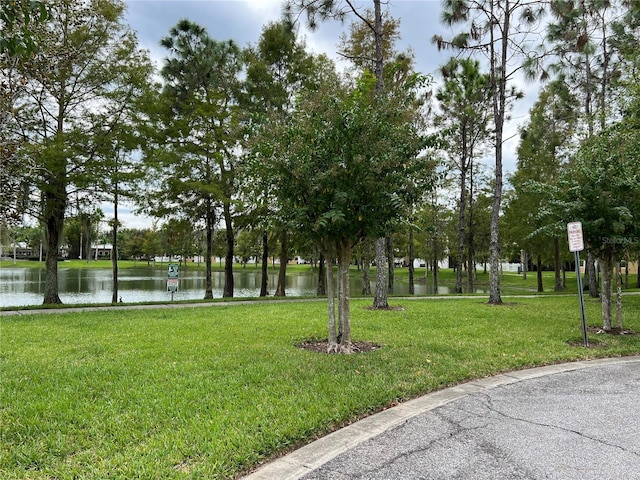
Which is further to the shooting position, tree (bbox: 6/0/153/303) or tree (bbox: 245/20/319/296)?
tree (bbox: 245/20/319/296)

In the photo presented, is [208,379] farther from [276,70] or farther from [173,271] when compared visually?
[276,70]

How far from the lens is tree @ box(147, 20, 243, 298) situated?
48.4 feet

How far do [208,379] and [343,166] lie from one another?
10.1ft

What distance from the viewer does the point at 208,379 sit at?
444cm

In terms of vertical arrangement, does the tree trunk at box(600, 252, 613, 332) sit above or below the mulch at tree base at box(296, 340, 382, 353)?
above

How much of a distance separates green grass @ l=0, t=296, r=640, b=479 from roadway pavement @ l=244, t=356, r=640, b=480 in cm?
27

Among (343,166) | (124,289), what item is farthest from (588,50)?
(124,289)

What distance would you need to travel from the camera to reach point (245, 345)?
629 centimetres

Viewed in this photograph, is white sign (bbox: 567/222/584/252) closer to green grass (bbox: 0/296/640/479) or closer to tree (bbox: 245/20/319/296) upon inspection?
green grass (bbox: 0/296/640/479)

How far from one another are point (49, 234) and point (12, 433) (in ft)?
38.6

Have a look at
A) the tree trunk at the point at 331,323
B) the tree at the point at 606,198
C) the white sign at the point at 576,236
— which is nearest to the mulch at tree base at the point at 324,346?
the tree trunk at the point at 331,323

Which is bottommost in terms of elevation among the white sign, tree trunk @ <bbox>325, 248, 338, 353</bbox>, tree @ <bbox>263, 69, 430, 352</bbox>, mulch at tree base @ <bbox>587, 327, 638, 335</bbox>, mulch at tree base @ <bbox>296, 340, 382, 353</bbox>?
mulch at tree base @ <bbox>587, 327, 638, 335</bbox>

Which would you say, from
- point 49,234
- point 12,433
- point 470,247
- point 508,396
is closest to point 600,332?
point 508,396

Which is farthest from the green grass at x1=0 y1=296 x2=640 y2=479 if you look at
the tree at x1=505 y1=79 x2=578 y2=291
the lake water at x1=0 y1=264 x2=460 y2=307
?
the tree at x1=505 y1=79 x2=578 y2=291
